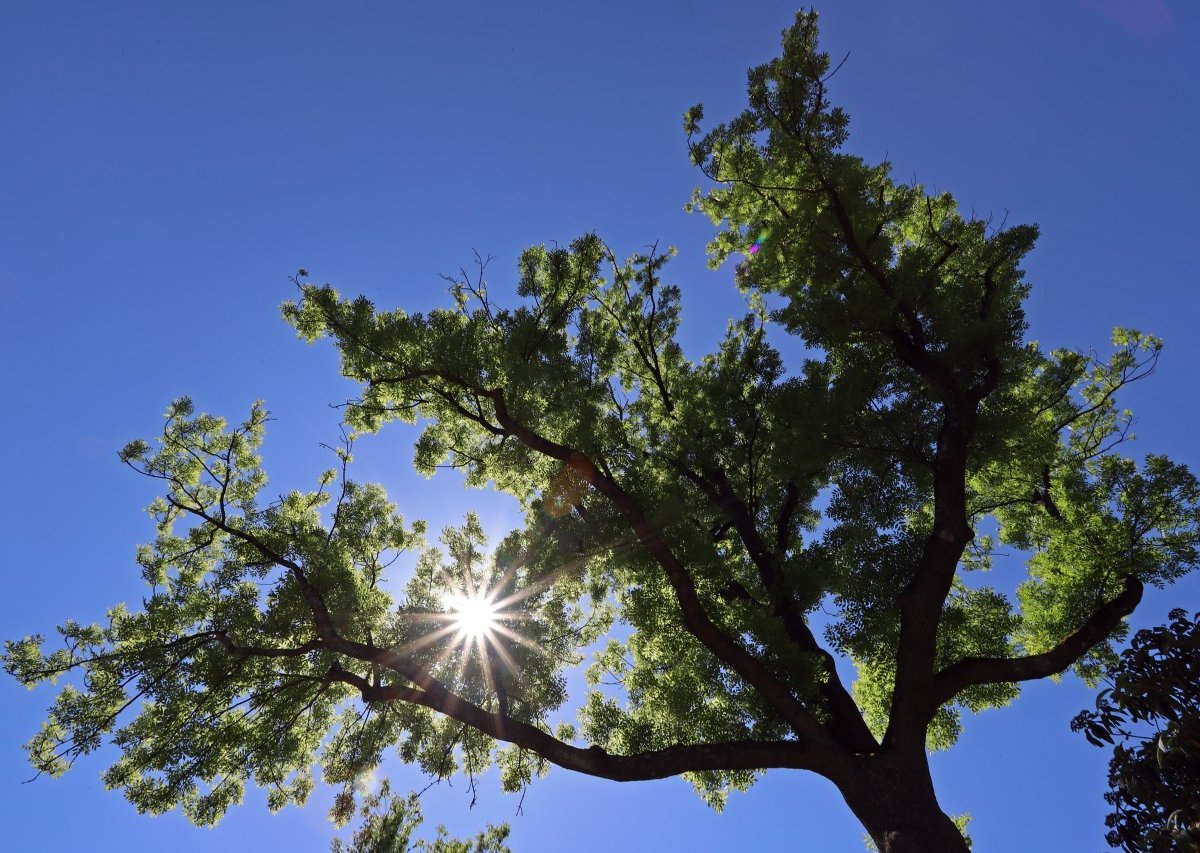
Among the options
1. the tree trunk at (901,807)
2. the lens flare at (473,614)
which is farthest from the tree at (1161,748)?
the lens flare at (473,614)

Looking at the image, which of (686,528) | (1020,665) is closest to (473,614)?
(686,528)

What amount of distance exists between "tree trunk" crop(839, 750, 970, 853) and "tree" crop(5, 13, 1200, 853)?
90cm

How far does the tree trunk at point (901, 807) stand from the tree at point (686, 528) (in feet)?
2.95

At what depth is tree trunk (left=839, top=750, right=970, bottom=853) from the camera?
19.0ft

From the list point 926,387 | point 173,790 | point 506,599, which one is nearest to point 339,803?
point 173,790

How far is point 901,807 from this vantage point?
6.11m

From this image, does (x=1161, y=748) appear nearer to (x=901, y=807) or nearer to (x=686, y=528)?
(x=901, y=807)

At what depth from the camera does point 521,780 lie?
997 cm

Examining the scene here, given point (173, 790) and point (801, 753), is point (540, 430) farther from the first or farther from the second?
point (173, 790)

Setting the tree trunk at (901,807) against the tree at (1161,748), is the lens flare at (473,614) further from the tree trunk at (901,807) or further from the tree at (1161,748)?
the tree at (1161,748)

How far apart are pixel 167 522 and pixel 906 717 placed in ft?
40.4

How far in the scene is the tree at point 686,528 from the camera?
8.59 m

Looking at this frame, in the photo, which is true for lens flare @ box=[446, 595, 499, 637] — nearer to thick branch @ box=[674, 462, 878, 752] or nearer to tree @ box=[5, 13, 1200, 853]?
tree @ box=[5, 13, 1200, 853]

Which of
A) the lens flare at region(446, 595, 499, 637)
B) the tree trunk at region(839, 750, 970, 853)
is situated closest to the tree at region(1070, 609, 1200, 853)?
the tree trunk at region(839, 750, 970, 853)
